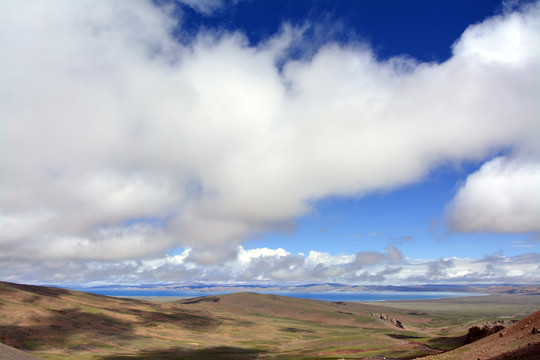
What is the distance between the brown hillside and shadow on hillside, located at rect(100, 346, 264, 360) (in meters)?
77.2

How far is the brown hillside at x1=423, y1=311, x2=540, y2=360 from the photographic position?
1480 inches

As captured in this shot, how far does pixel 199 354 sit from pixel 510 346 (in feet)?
323

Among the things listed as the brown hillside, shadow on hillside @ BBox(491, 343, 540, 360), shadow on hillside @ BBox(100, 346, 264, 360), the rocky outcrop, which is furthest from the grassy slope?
shadow on hillside @ BBox(491, 343, 540, 360)

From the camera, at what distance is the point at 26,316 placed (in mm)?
143000

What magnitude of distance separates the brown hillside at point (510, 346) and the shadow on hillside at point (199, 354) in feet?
253

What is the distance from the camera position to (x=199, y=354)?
11712 centimetres

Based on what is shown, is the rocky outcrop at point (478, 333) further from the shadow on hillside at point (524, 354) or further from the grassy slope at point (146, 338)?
the shadow on hillside at point (524, 354)

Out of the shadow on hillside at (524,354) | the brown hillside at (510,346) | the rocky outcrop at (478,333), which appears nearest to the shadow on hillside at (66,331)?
the rocky outcrop at (478,333)

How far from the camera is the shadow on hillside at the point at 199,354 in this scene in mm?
108188

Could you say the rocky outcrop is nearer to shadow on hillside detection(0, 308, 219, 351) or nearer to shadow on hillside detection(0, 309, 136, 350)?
shadow on hillside detection(0, 308, 219, 351)

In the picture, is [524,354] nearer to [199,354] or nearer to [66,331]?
[199,354]

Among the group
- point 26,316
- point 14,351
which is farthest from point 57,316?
point 14,351

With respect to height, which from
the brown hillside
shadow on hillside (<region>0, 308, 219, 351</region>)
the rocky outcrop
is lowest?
shadow on hillside (<region>0, 308, 219, 351</region>)

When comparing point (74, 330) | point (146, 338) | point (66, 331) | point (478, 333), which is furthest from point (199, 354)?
point (478, 333)
